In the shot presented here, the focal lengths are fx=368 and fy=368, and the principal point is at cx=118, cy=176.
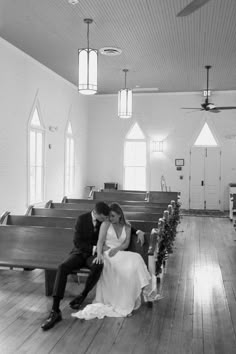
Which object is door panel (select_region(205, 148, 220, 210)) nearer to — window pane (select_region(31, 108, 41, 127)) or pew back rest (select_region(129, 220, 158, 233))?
window pane (select_region(31, 108, 41, 127))

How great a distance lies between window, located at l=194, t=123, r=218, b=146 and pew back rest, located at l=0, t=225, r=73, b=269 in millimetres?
7661

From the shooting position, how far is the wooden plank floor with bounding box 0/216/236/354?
284cm

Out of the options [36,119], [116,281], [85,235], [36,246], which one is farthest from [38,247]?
[36,119]

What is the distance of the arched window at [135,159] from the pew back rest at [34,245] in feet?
24.4

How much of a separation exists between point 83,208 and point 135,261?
2.59 m

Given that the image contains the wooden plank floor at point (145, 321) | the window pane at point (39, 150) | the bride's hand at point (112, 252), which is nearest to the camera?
the wooden plank floor at point (145, 321)

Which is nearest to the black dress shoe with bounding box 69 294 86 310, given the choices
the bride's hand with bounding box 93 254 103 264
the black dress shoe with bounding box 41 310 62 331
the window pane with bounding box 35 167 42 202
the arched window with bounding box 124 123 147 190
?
the black dress shoe with bounding box 41 310 62 331

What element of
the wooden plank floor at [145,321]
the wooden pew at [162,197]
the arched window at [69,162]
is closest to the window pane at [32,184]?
the arched window at [69,162]

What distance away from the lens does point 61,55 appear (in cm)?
713

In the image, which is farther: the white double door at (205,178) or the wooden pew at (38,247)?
the white double door at (205,178)

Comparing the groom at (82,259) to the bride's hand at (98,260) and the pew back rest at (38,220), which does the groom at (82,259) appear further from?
the pew back rest at (38,220)

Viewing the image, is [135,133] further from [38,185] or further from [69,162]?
[38,185]

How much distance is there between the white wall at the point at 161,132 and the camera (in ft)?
34.9

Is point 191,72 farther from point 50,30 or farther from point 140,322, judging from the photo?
point 140,322
